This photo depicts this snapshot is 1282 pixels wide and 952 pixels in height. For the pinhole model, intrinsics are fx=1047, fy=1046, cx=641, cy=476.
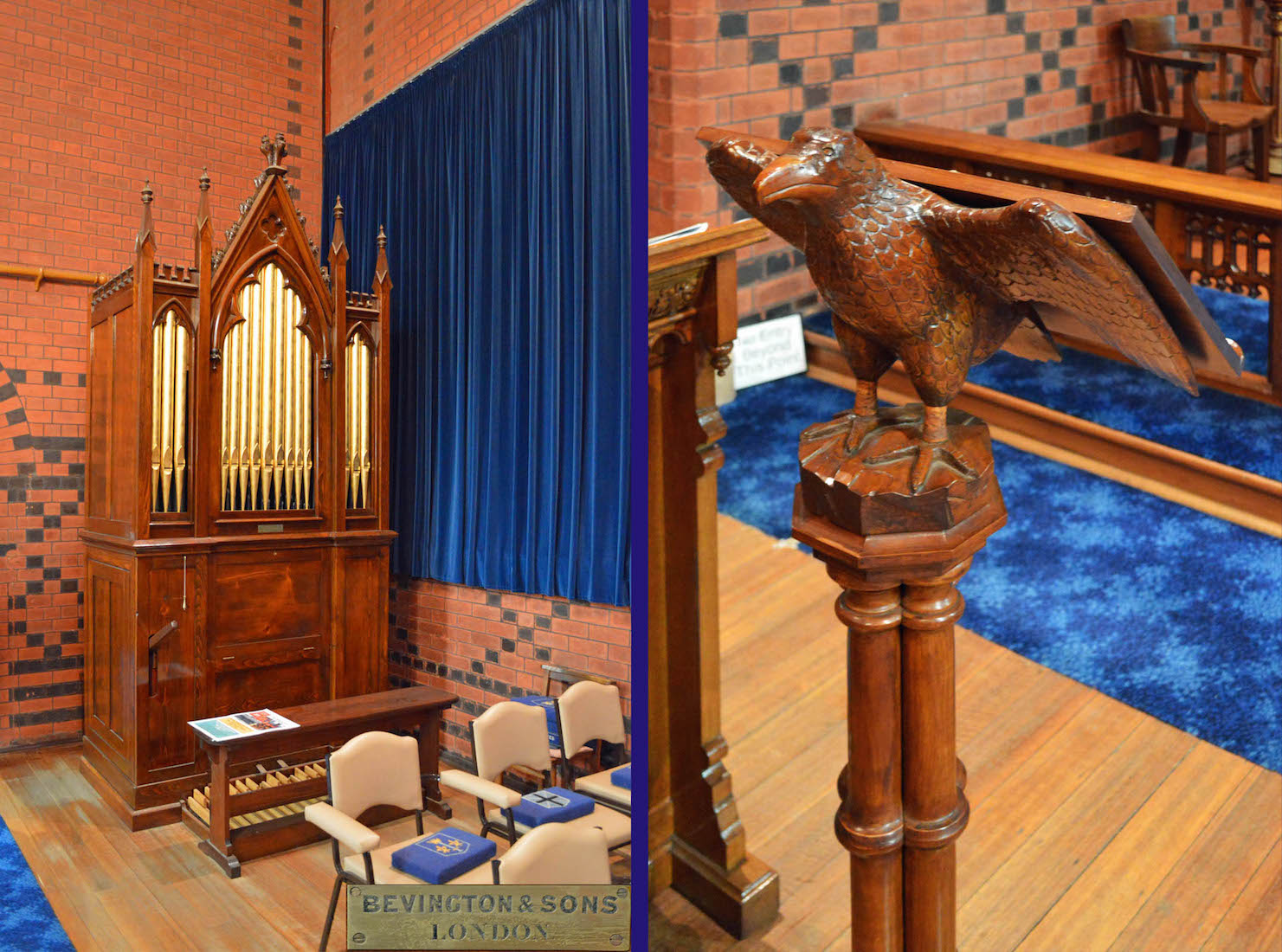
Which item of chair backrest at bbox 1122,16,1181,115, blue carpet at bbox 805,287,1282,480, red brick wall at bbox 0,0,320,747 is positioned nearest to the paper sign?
blue carpet at bbox 805,287,1282,480

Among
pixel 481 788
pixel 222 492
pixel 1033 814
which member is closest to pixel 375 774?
pixel 481 788

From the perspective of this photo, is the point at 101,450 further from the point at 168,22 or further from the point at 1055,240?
the point at 1055,240

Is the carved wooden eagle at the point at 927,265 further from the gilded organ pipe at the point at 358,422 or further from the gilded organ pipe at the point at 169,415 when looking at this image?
the gilded organ pipe at the point at 169,415

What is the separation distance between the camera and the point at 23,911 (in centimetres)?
94

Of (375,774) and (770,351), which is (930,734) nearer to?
(375,774)

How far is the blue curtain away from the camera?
44.0 inches

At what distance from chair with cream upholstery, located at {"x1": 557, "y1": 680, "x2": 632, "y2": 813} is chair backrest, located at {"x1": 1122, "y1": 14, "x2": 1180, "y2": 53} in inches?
230

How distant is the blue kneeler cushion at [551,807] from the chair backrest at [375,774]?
0.12 meters

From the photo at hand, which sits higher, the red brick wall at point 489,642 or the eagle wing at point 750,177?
the eagle wing at point 750,177

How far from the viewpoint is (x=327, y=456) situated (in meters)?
1.05

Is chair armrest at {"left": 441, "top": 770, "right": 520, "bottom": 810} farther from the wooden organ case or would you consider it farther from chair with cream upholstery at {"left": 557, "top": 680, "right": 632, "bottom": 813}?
the wooden organ case

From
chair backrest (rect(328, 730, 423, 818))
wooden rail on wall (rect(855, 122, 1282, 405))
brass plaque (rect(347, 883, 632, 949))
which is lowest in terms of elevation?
brass plaque (rect(347, 883, 632, 949))

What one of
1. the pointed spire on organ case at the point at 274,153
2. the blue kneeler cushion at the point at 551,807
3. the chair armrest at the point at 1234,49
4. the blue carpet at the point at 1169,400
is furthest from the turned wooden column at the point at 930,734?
the chair armrest at the point at 1234,49

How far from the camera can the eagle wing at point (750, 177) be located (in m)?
1.04
